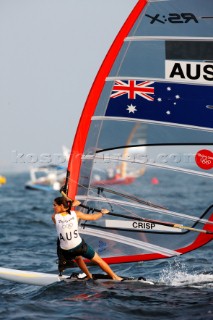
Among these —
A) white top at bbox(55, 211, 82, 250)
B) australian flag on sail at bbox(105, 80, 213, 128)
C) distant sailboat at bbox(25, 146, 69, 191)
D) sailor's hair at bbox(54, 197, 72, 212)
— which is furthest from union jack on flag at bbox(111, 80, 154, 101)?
distant sailboat at bbox(25, 146, 69, 191)

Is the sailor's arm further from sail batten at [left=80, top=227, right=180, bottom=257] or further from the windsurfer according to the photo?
sail batten at [left=80, top=227, right=180, bottom=257]

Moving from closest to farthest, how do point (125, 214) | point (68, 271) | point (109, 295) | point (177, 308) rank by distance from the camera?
point (177, 308)
point (109, 295)
point (125, 214)
point (68, 271)

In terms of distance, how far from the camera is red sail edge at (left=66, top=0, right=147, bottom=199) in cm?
896

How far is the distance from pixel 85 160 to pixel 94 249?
131 centimetres

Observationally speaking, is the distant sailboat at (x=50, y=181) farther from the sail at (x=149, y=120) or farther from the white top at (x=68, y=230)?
the white top at (x=68, y=230)

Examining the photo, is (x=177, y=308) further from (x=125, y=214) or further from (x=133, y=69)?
(x=133, y=69)

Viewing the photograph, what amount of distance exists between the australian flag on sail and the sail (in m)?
0.01

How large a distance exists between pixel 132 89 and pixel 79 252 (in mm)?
2308

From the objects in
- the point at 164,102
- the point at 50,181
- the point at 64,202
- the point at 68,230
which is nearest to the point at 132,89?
the point at 164,102

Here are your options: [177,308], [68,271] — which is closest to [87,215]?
[177,308]

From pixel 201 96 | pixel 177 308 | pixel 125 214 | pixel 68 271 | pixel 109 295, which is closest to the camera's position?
pixel 177 308

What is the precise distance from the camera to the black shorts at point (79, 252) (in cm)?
885

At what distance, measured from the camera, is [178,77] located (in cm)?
902

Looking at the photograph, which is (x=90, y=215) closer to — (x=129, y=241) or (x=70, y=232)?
(x=70, y=232)
